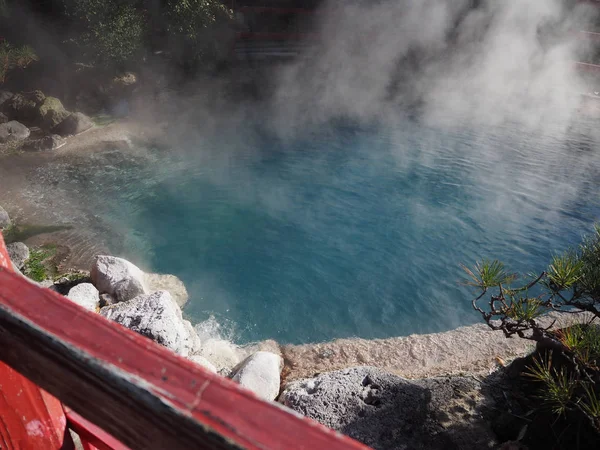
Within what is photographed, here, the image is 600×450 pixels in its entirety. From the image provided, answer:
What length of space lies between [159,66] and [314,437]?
46.2 feet

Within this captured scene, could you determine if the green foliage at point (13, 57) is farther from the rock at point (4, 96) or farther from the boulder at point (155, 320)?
the boulder at point (155, 320)

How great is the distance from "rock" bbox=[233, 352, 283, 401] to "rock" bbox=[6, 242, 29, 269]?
3.68 m

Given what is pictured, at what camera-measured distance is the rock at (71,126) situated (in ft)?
32.1

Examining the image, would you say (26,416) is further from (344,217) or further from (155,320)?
(344,217)

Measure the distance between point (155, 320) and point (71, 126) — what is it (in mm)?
8305

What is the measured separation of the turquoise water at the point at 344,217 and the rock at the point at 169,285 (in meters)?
0.15

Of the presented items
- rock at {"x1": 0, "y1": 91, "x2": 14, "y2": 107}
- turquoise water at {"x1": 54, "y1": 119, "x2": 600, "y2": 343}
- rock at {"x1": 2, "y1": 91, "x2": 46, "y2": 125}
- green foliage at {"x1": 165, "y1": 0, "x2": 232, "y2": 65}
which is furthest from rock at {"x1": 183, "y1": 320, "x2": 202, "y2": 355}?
rock at {"x1": 0, "y1": 91, "x2": 14, "y2": 107}

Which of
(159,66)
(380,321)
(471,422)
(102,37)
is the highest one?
(102,37)

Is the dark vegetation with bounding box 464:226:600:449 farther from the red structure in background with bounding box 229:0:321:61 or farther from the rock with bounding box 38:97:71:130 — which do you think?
the red structure in background with bounding box 229:0:321:61

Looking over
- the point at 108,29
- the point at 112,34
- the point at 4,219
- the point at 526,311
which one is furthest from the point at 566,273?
the point at 108,29

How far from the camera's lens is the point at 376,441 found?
2693 millimetres

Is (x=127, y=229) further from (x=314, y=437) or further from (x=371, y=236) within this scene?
(x=314, y=437)

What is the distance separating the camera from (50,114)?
10.0 m

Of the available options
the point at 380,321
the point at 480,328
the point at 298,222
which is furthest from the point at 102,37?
the point at 480,328
